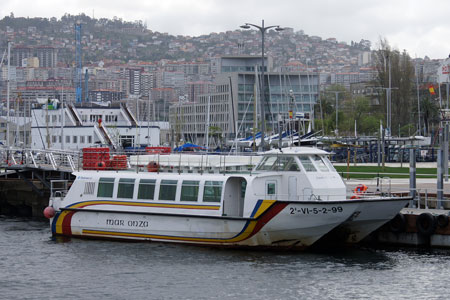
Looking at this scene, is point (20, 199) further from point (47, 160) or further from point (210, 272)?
point (210, 272)

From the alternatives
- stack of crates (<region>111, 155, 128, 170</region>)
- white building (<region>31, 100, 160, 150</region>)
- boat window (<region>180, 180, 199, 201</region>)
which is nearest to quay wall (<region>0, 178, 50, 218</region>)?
stack of crates (<region>111, 155, 128, 170</region>)

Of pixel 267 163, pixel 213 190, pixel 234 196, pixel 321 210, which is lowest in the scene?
pixel 321 210

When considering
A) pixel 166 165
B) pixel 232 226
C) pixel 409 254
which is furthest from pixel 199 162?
pixel 409 254

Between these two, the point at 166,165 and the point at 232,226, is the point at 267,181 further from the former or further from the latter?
the point at 166,165

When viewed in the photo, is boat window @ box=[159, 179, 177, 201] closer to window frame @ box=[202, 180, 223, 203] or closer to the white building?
window frame @ box=[202, 180, 223, 203]

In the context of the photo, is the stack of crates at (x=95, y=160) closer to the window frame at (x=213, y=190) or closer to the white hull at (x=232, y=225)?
the white hull at (x=232, y=225)

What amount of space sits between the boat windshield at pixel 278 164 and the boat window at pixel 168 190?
11.5 feet

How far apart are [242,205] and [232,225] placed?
3.65ft

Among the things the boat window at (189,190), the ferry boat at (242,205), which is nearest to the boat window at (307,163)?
the ferry boat at (242,205)

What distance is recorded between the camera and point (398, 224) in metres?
34.9

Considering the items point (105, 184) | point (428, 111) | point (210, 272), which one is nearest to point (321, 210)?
point (210, 272)

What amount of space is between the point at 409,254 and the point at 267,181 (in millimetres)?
6105

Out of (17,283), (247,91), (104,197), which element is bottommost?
(17,283)

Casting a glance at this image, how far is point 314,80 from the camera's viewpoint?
14812cm
